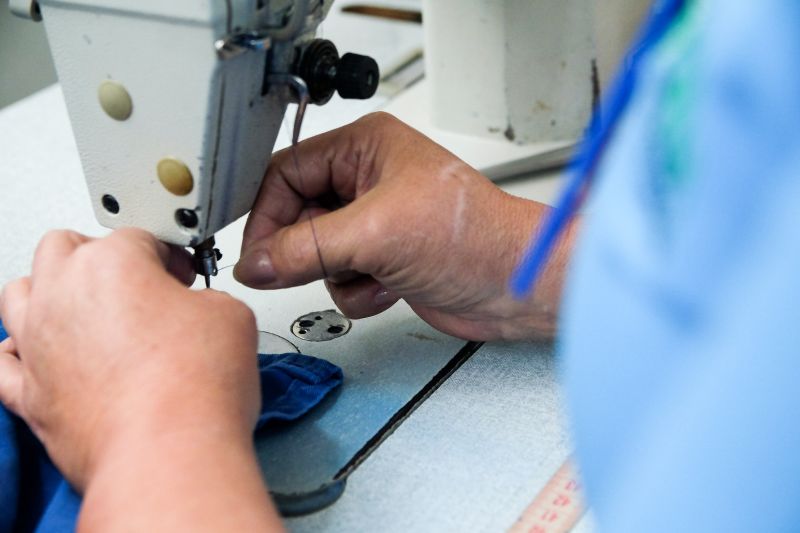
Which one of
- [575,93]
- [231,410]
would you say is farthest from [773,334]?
[575,93]

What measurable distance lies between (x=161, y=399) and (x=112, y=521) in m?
0.09

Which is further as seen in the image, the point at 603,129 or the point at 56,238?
the point at 56,238

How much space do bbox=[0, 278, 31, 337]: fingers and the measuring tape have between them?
44 centimetres

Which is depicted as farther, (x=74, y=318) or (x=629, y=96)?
(x=74, y=318)

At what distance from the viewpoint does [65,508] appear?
2.39 ft

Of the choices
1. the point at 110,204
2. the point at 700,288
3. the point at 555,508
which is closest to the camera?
the point at 700,288

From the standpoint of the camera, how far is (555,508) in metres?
0.77

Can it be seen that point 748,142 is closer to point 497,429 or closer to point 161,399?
point 161,399

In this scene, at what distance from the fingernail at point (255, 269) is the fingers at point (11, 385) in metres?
0.23

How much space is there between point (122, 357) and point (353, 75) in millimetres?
345

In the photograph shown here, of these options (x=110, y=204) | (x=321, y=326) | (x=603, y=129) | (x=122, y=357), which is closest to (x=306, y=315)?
(x=321, y=326)

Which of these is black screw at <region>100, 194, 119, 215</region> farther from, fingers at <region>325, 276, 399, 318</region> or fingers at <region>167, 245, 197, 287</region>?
fingers at <region>325, 276, 399, 318</region>

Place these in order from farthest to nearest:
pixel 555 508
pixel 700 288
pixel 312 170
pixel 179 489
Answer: pixel 312 170, pixel 555 508, pixel 179 489, pixel 700 288

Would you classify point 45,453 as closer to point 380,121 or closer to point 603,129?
point 380,121
